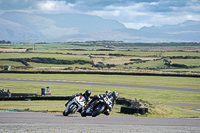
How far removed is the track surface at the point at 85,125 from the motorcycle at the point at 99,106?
661 cm

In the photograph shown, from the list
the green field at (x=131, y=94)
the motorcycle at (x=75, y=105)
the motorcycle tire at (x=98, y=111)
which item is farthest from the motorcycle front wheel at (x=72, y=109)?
the green field at (x=131, y=94)

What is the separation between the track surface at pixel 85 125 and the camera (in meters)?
20.7

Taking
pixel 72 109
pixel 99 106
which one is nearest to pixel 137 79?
pixel 99 106

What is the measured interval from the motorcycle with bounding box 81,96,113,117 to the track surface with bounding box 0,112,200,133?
21.7ft

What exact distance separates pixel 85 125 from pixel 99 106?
8840mm

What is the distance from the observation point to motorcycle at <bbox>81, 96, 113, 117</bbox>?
44.6 feet

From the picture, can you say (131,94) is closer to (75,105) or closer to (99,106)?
(99,106)

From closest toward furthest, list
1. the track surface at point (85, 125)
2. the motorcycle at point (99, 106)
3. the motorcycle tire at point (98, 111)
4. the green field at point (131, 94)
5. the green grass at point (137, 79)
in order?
the motorcycle tire at point (98, 111) → the motorcycle at point (99, 106) → the track surface at point (85, 125) → the green field at point (131, 94) → the green grass at point (137, 79)

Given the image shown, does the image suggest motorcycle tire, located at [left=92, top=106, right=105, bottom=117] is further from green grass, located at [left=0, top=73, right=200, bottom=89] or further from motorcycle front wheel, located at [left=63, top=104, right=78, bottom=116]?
green grass, located at [left=0, top=73, right=200, bottom=89]

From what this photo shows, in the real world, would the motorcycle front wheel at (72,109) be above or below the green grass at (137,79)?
above

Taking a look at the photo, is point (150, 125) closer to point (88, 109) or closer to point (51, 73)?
point (88, 109)

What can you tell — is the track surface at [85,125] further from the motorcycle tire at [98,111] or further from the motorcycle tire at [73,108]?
the motorcycle tire at [98,111]

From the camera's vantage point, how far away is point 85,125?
2223 cm

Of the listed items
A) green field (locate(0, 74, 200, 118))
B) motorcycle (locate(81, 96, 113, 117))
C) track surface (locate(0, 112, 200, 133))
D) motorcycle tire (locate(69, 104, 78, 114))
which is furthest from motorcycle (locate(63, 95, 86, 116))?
green field (locate(0, 74, 200, 118))
